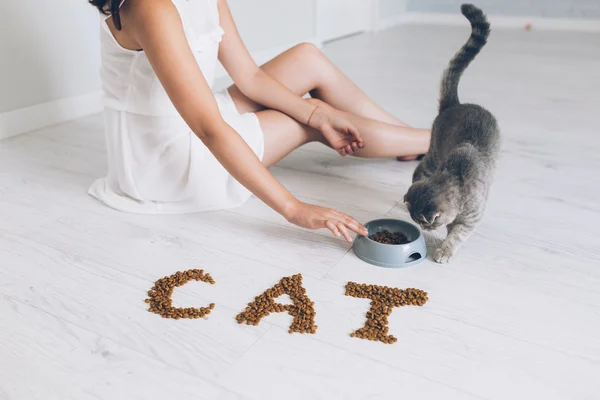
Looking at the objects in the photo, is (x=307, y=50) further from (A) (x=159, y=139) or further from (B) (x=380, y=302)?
(B) (x=380, y=302)

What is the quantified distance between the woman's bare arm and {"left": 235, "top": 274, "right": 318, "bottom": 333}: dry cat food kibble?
0.15 m

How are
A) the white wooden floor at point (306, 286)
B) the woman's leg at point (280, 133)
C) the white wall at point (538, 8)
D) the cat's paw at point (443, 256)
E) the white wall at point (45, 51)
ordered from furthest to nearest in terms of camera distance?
the white wall at point (538, 8) → the white wall at point (45, 51) → the woman's leg at point (280, 133) → the cat's paw at point (443, 256) → the white wooden floor at point (306, 286)

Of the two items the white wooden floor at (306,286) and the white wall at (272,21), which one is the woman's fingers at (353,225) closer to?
the white wooden floor at (306,286)

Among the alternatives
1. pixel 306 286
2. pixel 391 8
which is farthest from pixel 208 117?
pixel 391 8

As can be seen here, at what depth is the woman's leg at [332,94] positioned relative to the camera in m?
1.90

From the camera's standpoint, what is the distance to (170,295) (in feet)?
4.32

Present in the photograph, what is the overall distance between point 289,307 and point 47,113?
171 cm

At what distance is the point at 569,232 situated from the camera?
1.61 meters

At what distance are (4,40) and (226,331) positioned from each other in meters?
1.70

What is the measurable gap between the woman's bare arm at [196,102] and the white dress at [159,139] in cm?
21

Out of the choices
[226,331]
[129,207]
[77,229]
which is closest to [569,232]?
[226,331]

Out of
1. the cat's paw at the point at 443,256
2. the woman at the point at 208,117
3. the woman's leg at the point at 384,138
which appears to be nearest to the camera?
the woman at the point at 208,117

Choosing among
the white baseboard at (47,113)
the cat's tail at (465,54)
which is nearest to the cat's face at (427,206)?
the cat's tail at (465,54)

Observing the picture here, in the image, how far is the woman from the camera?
4.29 feet
